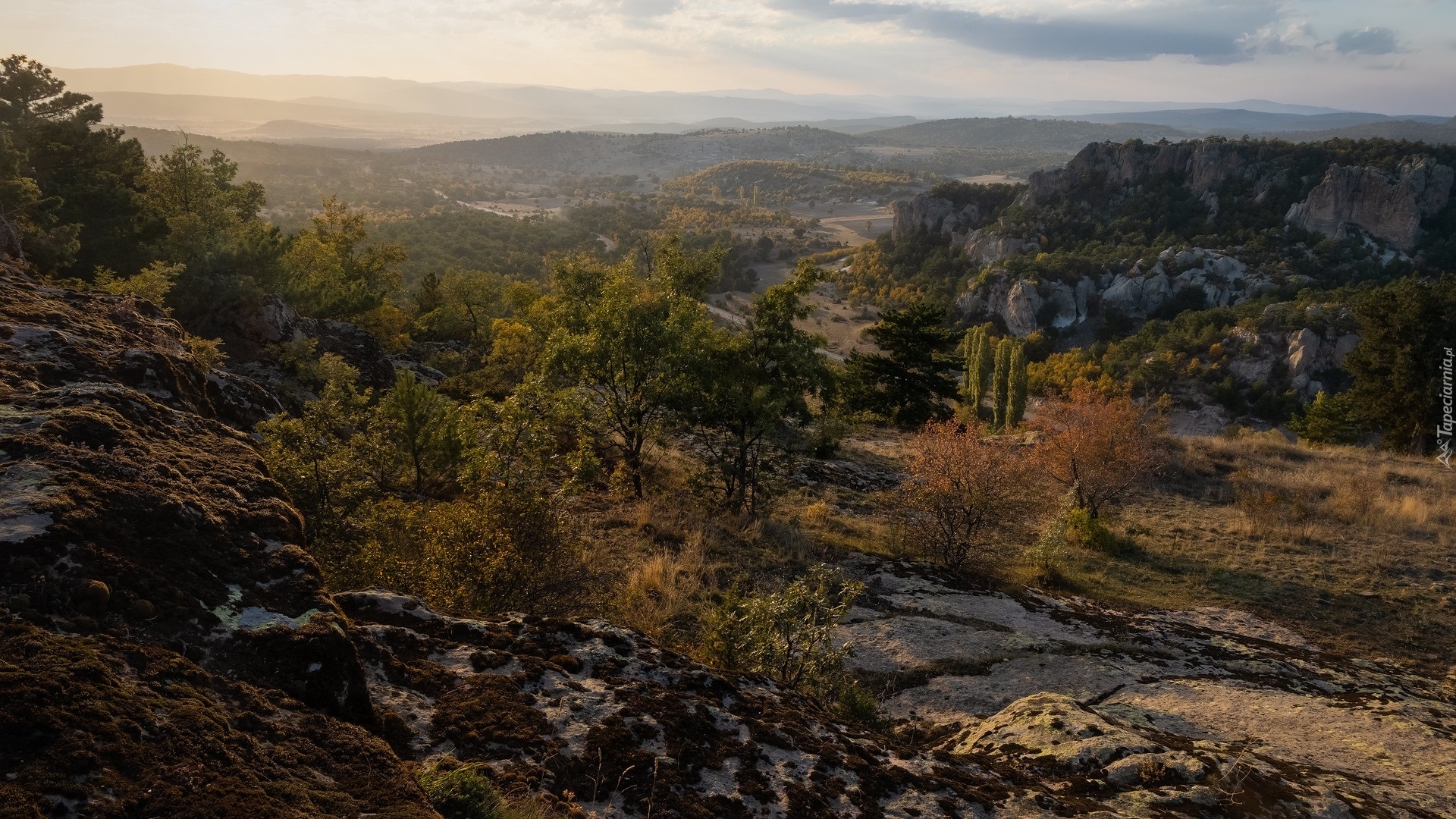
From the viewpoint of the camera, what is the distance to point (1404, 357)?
30.3 m

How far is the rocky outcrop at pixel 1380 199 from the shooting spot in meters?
104

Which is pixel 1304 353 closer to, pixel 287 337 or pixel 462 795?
pixel 287 337

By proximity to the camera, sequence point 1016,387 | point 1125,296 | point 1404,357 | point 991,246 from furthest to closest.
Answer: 1. point 991,246
2. point 1125,296
3. point 1016,387
4. point 1404,357

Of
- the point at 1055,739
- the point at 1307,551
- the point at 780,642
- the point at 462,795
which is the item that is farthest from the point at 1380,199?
the point at 462,795

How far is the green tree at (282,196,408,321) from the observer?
80.7 ft

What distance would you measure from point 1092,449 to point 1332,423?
35607 mm

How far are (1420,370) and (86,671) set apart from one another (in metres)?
41.9

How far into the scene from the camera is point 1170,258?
99.9 meters

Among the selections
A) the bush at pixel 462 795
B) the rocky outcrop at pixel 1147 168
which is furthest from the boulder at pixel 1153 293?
the bush at pixel 462 795

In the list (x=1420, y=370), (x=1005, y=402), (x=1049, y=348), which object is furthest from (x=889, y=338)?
(x=1049, y=348)

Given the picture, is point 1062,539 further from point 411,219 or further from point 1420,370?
point 411,219

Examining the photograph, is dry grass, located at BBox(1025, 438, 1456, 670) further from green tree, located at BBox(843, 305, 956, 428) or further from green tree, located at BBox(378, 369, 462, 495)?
green tree, located at BBox(843, 305, 956, 428)

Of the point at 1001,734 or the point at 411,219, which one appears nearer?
the point at 1001,734

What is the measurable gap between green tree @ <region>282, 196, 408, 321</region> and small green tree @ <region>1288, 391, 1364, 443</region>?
49187 mm
